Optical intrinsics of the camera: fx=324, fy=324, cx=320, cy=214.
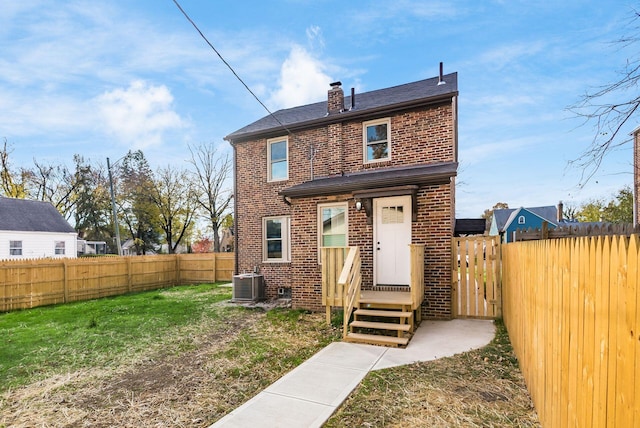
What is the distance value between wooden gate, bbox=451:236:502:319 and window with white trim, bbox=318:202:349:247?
2.82 meters

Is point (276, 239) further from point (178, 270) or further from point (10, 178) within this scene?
point (10, 178)

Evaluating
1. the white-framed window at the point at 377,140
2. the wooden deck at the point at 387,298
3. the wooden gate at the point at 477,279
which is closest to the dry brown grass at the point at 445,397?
the wooden deck at the point at 387,298

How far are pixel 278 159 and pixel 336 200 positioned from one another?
12.3ft

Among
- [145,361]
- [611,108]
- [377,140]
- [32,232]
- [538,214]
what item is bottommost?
[145,361]

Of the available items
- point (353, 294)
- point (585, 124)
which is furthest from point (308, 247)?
point (585, 124)

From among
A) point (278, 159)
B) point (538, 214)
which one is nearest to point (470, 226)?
point (278, 159)

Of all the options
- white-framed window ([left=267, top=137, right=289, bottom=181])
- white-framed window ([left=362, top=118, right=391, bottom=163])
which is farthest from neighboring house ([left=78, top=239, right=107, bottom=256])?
white-framed window ([left=362, top=118, right=391, bottom=163])

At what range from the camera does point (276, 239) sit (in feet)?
37.2

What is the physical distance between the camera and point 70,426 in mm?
3484

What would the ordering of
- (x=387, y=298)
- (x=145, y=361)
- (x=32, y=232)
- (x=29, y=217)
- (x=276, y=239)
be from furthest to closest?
1. (x=29, y=217)
2. (x=32, y=232)
3. (x=276, y=239)
4. (x=387, y=298)
5. (x=145, y=361)

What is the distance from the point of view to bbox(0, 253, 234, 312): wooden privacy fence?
10.7 metres

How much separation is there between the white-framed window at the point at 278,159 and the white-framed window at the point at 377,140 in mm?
2911

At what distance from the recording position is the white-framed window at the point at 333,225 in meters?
8.88

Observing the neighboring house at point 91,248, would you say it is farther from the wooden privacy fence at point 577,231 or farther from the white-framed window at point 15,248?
the wooden privacy fence at point 577,231
